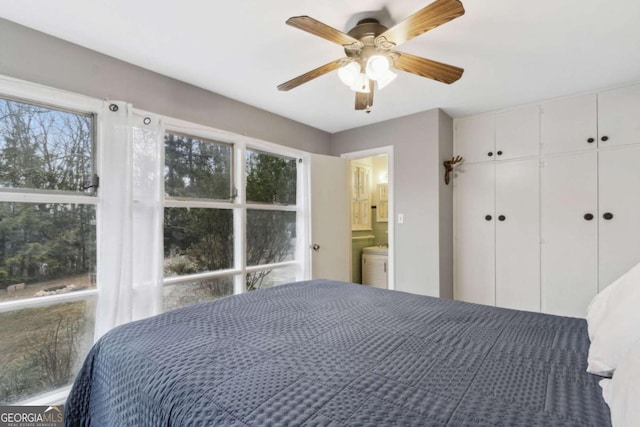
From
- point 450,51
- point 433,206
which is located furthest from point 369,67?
point 433,206

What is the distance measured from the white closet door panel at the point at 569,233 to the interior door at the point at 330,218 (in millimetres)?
2038

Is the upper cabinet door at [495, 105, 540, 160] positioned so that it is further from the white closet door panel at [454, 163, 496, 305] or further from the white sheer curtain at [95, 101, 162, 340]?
the white sheer curtain at [95, 101, 162, 340]

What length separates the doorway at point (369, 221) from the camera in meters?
4.37

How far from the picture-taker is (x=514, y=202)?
295 cm

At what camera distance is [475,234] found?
3.17m

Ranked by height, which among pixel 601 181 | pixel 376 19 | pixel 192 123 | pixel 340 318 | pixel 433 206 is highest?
pixel 376 19

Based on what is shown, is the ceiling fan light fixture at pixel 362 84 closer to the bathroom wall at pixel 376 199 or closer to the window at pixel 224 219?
the window at pixel 224 219

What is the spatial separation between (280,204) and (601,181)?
3.00 m

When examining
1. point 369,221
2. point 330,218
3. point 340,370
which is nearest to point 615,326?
point 340,370

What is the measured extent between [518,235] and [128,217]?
11.3 feet

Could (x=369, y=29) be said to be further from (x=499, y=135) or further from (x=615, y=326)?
(x=499, y=135)

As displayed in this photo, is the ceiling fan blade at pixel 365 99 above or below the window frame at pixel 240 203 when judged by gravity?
above

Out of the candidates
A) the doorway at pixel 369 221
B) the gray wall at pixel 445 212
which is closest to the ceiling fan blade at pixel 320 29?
the gray wall at pixel 445 212

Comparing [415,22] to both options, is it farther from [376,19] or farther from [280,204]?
[280,204]
